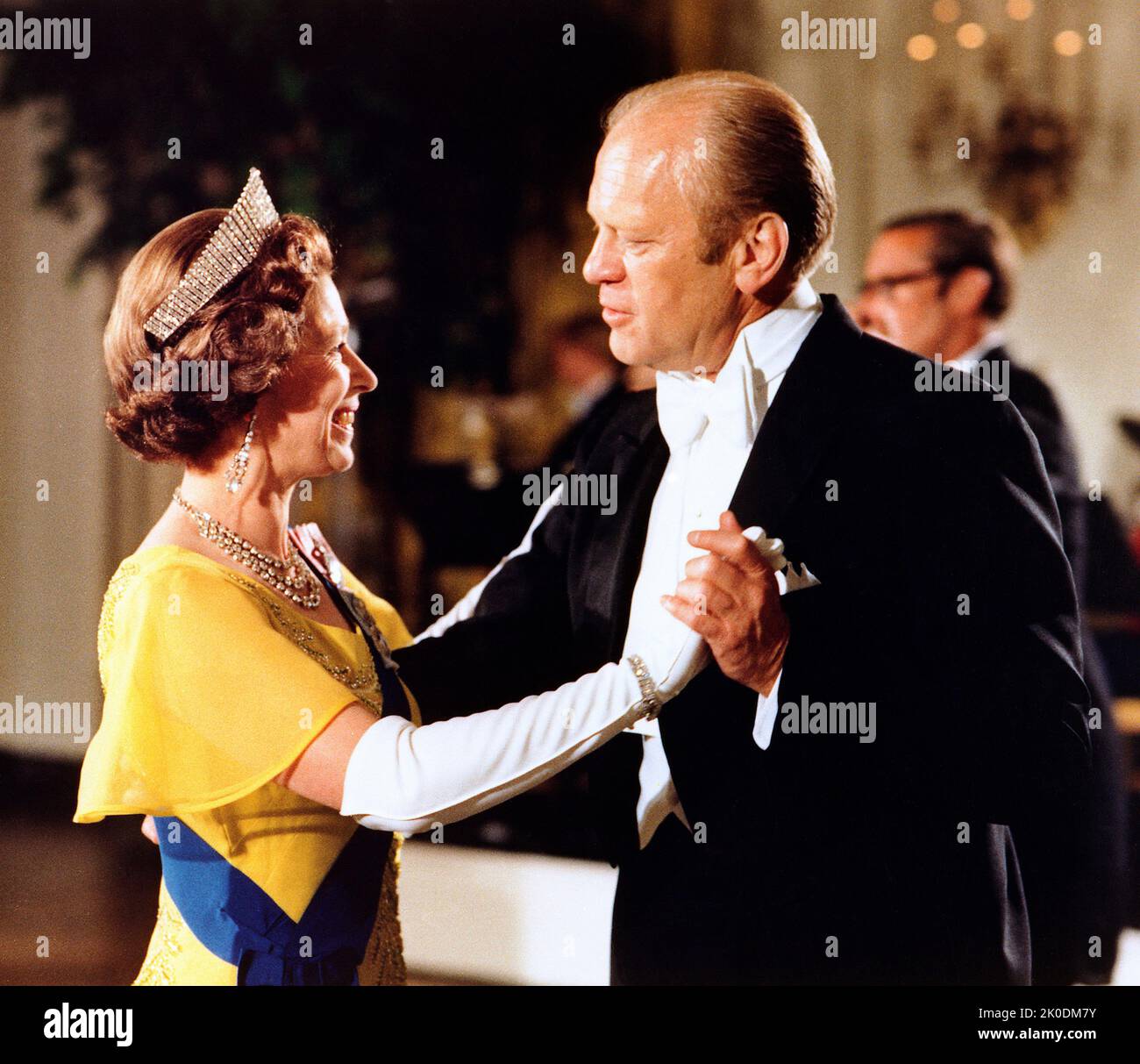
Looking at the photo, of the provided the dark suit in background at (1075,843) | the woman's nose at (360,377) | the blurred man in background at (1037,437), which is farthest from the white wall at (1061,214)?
the woman's nose at (360,377)

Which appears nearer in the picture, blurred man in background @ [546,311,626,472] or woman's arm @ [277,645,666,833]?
woman's arm @ [277,645,666,833]

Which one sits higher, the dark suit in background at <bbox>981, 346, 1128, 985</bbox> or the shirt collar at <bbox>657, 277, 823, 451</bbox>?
the shirt collar at <bbox>657, 277, 823, 451</bbox>

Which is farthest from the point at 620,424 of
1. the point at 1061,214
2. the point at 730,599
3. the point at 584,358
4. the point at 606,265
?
the point at 1061,214

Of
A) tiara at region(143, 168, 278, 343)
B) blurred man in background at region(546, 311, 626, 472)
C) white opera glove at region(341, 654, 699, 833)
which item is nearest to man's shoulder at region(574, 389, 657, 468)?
white opera glove at region(341, 654, 699, 833)

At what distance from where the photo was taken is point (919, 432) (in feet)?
6.35

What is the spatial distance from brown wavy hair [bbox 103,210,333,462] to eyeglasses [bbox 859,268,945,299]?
2.05 metres

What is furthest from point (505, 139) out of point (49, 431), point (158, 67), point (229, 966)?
point (229, 966)

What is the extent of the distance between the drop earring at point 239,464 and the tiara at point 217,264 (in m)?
0.18

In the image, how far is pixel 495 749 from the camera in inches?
→ 72.0

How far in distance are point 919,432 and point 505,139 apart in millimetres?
2907

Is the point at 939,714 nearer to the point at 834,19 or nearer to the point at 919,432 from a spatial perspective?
the point at 919,432

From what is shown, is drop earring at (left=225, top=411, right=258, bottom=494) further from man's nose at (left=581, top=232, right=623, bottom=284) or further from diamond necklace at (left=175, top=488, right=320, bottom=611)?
man's nose at (left=581, top=232, right=623, bottom=284)

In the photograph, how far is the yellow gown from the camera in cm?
184

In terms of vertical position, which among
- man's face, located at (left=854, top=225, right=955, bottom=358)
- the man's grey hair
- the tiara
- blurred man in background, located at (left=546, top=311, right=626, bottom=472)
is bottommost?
the tiara
